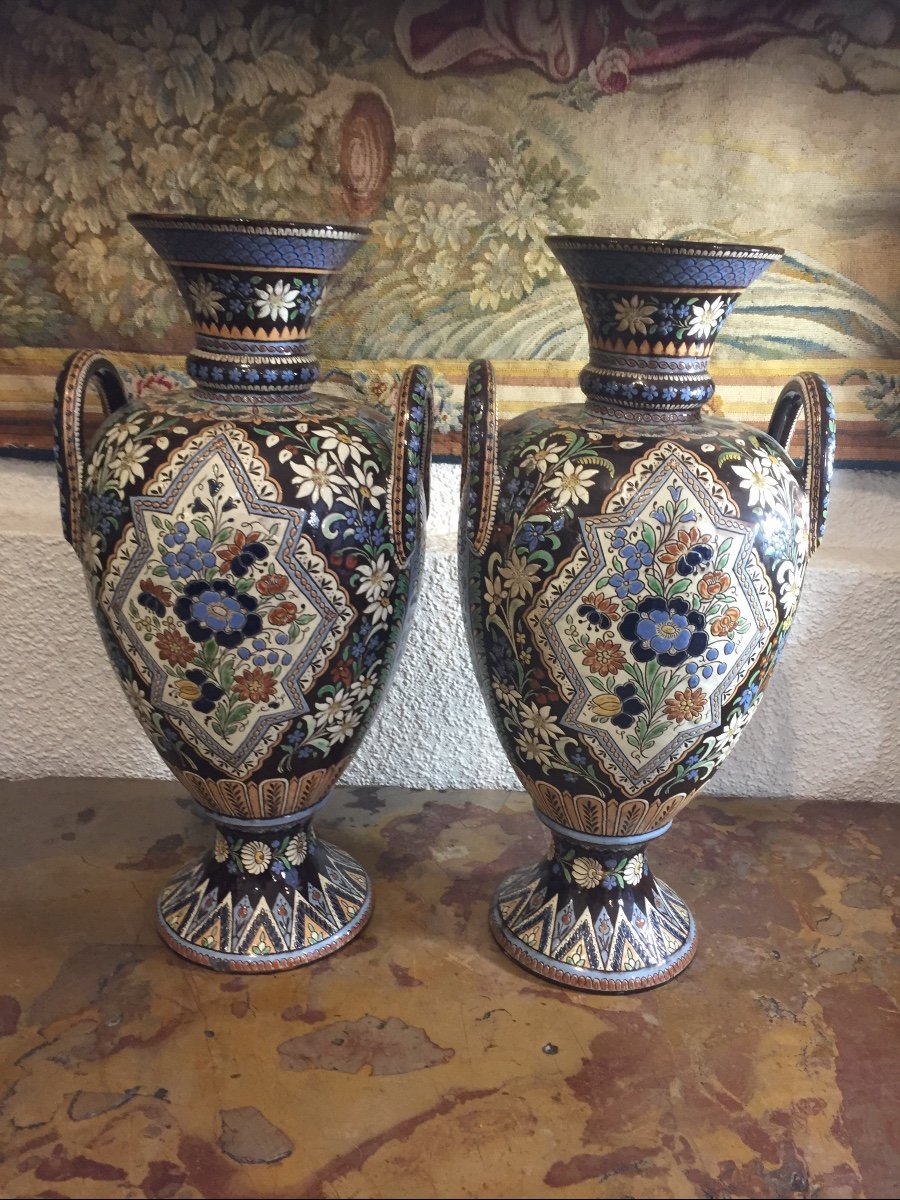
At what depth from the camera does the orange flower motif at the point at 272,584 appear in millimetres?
946

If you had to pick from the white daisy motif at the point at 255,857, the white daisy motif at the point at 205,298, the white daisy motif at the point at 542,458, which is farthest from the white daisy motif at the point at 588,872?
the white daisy motif at the point at 205,298

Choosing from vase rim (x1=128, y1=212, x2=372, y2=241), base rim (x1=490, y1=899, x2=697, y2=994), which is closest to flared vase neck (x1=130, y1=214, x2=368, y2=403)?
vase rim (x1=128, y1=212, x2=372, y2=241)

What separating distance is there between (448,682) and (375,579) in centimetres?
46

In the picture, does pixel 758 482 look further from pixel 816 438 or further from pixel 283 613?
pixel 283 613

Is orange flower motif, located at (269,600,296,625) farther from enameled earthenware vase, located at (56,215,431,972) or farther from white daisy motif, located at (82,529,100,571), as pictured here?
white daisy motif, located at (82,529,100,571)

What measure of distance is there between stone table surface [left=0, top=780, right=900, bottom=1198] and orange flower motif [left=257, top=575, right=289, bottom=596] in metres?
0.44

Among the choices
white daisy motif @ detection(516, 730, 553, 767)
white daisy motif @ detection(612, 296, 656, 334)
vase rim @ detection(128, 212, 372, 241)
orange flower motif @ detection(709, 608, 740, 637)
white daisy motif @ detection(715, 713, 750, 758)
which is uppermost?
vase rim @ detection(128, 212, 372, 241)

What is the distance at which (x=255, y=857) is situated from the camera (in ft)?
3.73

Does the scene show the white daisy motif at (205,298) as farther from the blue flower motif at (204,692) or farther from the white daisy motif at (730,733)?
the white daisy motif at (730,733)

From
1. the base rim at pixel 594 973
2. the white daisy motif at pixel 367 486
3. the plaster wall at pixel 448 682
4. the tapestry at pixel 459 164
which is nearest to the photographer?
the white daisy motif at pixel 367 486

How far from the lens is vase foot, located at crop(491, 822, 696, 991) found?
3.60 ft

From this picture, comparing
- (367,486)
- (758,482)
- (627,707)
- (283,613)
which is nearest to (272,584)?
(283,613)

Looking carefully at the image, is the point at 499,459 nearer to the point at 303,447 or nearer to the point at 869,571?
the point at 303,447

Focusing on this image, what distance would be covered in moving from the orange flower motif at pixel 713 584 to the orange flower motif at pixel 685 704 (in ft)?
0.33
